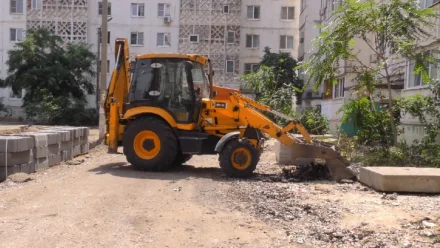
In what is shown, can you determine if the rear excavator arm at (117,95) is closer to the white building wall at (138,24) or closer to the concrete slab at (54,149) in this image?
the concrete slab at (54,149)

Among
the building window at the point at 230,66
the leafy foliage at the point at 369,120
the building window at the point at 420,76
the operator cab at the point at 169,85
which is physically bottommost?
the leafy foliage at the point at 369,120

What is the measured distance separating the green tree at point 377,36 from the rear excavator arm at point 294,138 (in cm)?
284

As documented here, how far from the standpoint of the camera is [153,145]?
12.3 metres

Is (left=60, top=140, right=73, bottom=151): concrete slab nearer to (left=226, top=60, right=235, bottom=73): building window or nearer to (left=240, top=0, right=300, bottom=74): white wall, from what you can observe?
(left=226, top=60, right=235, bottom=73): building window

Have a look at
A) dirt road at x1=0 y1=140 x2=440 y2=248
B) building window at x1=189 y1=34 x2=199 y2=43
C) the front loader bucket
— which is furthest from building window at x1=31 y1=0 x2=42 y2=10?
the front loader bucket

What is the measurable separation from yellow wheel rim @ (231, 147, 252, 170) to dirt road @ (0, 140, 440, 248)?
1.35 feet

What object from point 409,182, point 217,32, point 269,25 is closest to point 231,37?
point 217,32

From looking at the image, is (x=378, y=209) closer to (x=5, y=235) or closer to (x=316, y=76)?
(x=5, y=235)

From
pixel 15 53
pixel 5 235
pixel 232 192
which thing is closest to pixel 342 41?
pixel 232 192

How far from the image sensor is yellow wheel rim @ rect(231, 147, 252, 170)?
1169cm

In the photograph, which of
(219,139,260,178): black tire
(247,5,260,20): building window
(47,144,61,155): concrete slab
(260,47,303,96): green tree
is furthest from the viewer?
(247,5,260,20): building window

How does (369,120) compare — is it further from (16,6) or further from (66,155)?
(16,6)

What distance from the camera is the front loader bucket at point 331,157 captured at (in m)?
11.3

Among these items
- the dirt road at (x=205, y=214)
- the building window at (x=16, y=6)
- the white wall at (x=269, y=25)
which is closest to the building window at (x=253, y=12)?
the white wall at (x=269, y=25)
